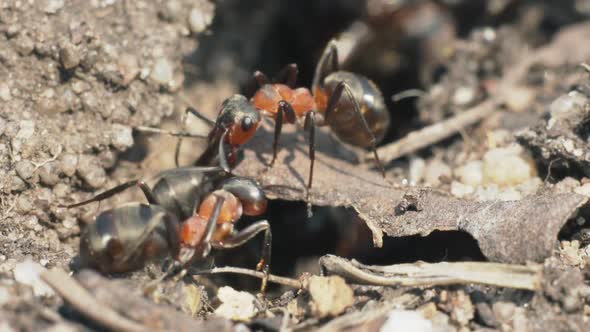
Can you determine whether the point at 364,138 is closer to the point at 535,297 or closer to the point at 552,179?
the point at 552,179

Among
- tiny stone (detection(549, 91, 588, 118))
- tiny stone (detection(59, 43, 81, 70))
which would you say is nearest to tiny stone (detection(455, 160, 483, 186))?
tiny stone (detection(549, 91, 588, 118))

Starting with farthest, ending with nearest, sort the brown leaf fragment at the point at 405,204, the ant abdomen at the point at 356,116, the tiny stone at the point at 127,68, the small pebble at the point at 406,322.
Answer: the ant abdomen at the point at 356,116 → the tiny stone at the point at 127,68 → the brown leaf fragment at the point at 405,204 → the small pebble at the point at 406,322

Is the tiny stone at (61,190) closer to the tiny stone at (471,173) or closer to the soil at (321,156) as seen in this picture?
the soil at (321,156)

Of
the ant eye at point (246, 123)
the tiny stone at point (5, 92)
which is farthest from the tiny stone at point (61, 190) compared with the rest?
the ant eye at point (246, 123)

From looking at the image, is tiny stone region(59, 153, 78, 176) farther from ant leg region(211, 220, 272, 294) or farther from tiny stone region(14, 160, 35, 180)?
ant leg region(211, 220, 272, 294)

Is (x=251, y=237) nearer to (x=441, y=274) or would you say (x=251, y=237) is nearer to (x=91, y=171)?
(x=91, y=171)

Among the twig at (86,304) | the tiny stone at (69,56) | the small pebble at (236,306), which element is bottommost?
the small pebble at (236,306)

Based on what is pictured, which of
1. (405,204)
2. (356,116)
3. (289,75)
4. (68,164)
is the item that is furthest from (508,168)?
(68,164)
